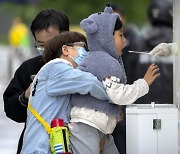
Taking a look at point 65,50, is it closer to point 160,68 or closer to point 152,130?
point 152,130

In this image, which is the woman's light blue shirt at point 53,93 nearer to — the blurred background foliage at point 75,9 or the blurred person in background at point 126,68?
the blurred person in background at point 126,68

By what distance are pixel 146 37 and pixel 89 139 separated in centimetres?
526

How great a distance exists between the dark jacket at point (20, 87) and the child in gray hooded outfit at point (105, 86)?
0.72 meters

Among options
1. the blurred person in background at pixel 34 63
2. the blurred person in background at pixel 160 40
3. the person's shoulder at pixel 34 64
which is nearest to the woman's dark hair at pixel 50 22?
the blurred person in background at pixel 34 63

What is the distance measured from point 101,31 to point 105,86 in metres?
0.36

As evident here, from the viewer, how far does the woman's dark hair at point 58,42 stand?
4.63m

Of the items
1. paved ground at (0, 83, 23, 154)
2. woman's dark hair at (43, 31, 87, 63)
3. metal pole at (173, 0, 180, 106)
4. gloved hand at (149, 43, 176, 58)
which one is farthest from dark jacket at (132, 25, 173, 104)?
paved ground at (0, 83, 23, 154)

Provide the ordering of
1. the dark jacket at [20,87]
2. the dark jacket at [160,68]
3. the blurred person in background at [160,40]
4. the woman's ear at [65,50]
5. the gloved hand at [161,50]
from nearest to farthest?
1. the woman's ear at [65,50]
2. the gloved hand at [161,50]
3. the dark jacket at [20,87]
4. the dark jacket at [160,68]
5. the blurred person in background at [160,40]

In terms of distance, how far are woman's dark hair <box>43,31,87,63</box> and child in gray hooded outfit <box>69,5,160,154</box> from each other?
0.51 feet

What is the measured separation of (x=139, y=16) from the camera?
4416 cm

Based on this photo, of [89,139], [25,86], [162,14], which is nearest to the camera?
[89,139]

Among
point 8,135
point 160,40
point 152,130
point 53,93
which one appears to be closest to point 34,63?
point 53,93

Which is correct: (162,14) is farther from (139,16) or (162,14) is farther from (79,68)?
(139,16)

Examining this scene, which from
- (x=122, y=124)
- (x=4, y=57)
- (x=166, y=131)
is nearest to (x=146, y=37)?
(x=122, y=124)
